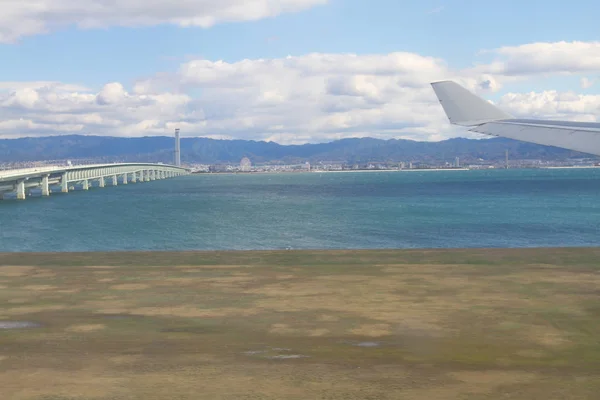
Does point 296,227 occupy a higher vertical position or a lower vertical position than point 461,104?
lower

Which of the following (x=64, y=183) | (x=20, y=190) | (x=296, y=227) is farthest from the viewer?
(x=64, y=183)

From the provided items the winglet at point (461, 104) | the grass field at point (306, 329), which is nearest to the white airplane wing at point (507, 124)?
the winglet at point (461, 104)

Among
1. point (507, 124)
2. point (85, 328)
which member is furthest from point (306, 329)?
point (507, 124)

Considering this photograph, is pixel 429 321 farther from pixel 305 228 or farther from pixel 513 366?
pixel 305 228

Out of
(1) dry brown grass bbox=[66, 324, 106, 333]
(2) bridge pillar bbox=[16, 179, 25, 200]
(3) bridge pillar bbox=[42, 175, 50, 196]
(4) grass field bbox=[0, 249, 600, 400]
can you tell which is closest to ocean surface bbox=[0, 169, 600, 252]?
(2) bridge pillar bbox=[16, 179, 25, 200]

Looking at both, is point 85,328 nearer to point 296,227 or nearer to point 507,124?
point 507,124

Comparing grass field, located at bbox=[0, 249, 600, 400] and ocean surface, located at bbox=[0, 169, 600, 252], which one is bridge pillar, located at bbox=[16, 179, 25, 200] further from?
grass field, located at bbox=[0, 249, 600, 400]
